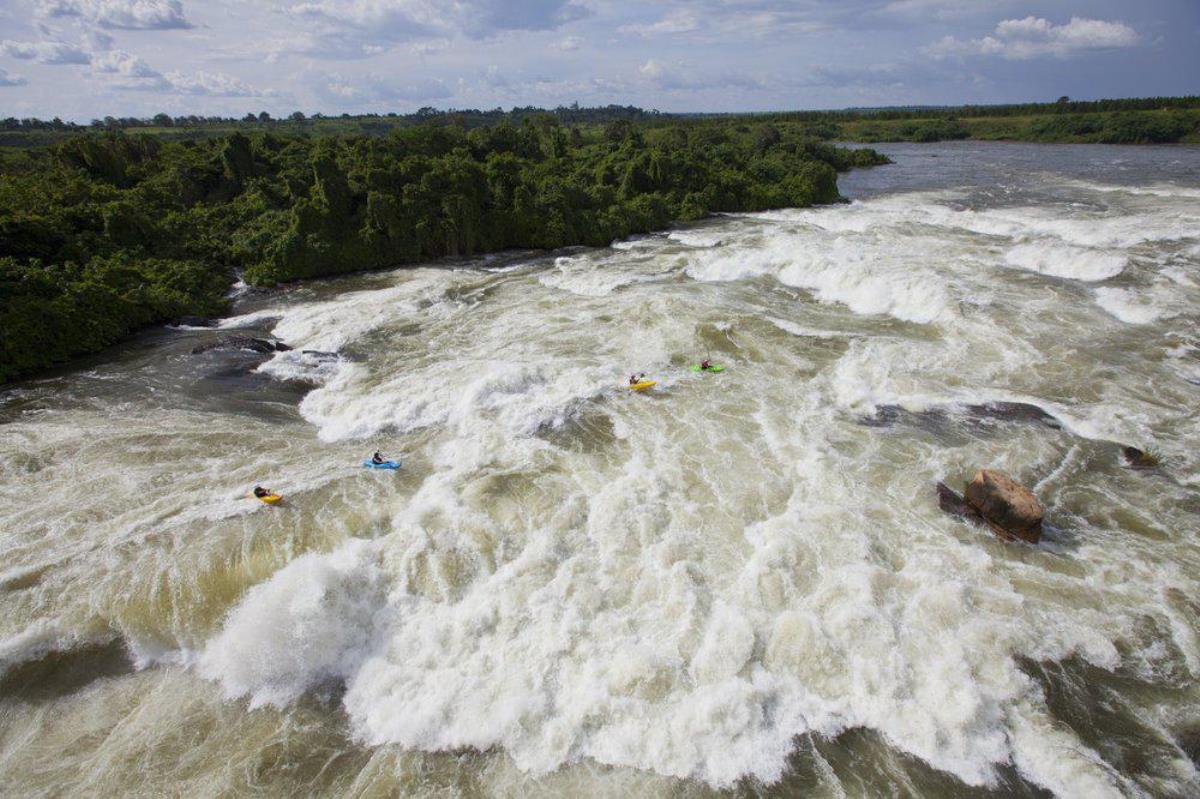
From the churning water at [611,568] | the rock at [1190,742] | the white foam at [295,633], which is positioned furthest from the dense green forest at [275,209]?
the rock at [1190,742]

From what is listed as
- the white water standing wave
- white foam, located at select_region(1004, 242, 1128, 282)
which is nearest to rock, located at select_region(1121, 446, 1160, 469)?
the white water standing wave

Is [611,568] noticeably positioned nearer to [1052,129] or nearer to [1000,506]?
[1000,506]

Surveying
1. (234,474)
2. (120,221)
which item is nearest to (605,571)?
(234,474)

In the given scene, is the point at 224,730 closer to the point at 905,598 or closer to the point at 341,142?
the point at 905,598

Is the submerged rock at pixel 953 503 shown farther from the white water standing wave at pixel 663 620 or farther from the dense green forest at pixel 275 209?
the dense green forest at pixel 275 209

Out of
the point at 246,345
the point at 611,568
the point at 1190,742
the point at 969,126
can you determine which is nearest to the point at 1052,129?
the point at 969,126

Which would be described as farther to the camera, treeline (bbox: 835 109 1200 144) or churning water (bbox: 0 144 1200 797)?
treeline (bbox: 835 109 1200 144)

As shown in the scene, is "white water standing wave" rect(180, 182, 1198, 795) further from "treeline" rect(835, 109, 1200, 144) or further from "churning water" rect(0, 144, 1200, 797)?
"treeline" rect(835, 109, 1200, 144)

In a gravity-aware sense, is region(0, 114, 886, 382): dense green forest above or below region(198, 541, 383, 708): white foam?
above
